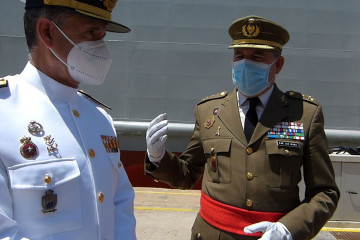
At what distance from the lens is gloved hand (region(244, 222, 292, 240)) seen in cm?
159

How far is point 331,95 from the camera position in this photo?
5992 millimetres

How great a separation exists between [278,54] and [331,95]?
4.43 meters

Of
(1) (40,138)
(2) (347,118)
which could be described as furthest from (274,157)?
(2) (347,118)

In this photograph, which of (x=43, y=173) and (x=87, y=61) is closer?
(x=43, y=173)

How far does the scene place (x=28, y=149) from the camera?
113 cm

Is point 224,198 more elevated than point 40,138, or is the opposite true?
point 40,138

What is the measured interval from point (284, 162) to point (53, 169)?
3.78ft

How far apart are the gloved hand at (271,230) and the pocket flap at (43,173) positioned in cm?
86

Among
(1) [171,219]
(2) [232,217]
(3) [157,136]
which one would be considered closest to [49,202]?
(3) [157,136]

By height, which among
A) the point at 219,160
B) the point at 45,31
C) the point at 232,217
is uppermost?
the point at 45,31

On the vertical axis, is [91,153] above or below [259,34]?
below

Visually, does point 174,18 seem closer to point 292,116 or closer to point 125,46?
point 125,46

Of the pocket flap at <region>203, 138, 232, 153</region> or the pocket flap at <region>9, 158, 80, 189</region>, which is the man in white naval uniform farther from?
the pocket flap at <region>203, 138, 232, 153</region>

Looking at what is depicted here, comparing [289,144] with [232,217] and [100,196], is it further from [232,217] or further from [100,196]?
[100,196]
